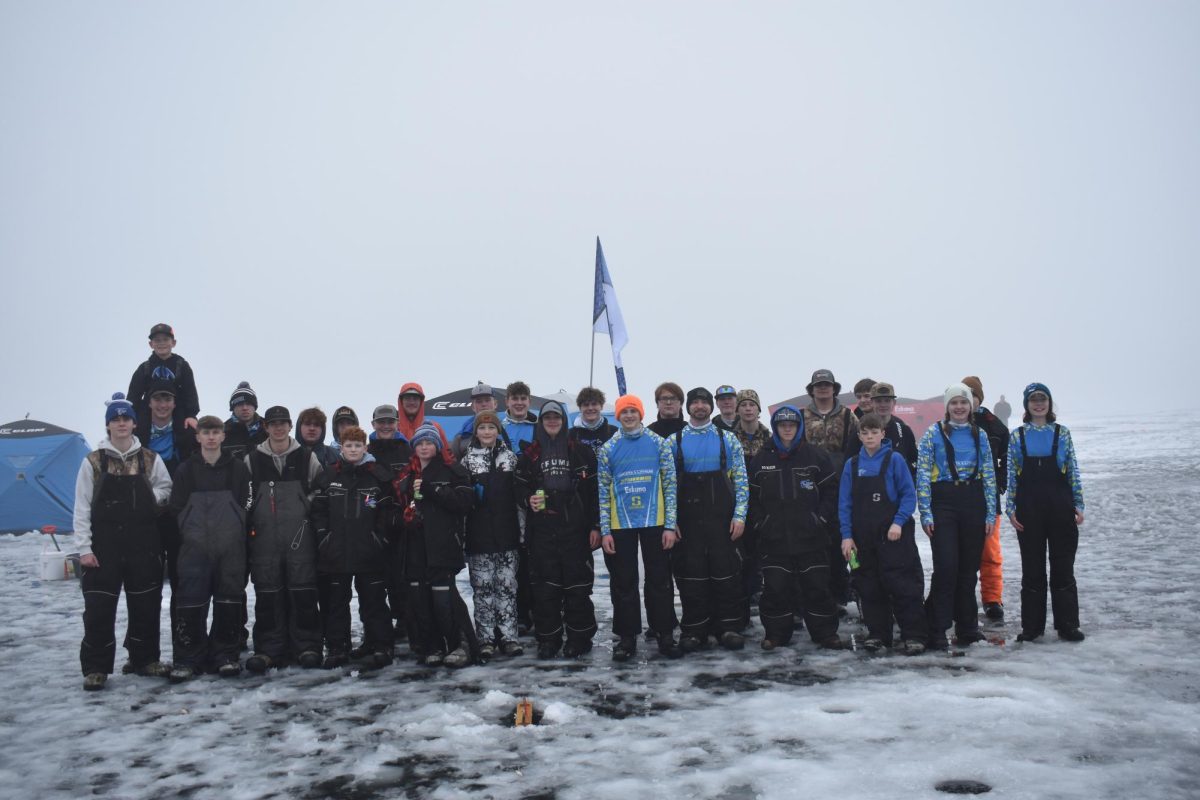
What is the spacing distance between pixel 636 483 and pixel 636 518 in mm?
278

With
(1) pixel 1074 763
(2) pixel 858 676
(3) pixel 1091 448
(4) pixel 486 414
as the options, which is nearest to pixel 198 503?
(4) pixel 486 414

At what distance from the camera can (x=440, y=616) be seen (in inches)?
243

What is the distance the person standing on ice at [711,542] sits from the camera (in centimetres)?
641

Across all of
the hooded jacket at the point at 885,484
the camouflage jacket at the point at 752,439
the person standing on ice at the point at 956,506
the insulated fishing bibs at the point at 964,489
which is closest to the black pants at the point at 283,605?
the camouflage jacket at the point at 752,439

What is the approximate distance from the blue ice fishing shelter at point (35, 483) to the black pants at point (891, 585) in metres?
14.2

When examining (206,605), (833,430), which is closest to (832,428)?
(833,430)

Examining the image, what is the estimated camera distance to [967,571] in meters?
6.21

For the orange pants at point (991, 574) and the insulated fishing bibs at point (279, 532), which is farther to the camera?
the orange pants at point (991, 574)

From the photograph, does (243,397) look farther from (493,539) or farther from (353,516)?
(493,539)

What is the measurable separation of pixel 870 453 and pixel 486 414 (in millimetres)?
3121

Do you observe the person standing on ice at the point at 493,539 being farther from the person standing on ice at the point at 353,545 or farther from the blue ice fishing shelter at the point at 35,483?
the blue ice fishing shelter at the point at 35,483

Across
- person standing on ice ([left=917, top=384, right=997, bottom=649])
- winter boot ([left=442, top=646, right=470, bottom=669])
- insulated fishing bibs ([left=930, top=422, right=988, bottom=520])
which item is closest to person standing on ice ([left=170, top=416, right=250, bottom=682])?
winter boot ([left=442, top=646, right=470, bottom=669])

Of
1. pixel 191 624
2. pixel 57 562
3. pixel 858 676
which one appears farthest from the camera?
pixel 57 562

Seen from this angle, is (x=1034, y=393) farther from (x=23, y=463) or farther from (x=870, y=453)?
(x=23, y=463)
